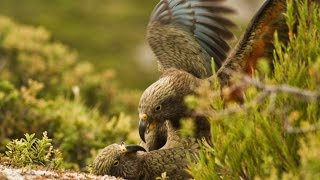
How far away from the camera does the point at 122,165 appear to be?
7996 millimetres

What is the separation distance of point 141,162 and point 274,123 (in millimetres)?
2263

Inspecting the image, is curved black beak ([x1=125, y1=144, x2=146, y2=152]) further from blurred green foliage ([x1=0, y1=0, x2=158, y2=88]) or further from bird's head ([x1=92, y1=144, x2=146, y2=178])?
blurred green foliage ([x1=0, y1=0, x2=158, y2=88])

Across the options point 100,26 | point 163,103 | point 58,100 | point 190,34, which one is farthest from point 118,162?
point 100,26

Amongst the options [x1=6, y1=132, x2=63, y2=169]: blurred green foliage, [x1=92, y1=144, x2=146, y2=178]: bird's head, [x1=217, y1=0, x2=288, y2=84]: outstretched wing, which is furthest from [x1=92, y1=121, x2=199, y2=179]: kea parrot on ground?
[x1=217, y1=0, x2=288, y2=84]: outstretched wing

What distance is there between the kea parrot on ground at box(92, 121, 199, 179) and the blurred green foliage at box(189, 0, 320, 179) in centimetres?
157

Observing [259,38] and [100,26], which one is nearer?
[259,38]

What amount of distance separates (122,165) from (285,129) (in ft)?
7.81

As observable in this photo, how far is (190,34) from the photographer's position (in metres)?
9.87

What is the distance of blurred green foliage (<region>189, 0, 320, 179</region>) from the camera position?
5883mm

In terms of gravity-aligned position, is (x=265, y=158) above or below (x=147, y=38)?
below

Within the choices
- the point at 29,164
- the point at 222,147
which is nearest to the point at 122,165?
the point at 29,164

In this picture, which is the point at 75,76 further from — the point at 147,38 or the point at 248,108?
the point at 248,108

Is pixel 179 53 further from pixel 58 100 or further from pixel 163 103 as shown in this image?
pixel 58 100

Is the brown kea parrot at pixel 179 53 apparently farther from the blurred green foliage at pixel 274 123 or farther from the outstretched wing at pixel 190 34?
the blurred green foliage at pixel 274 123
